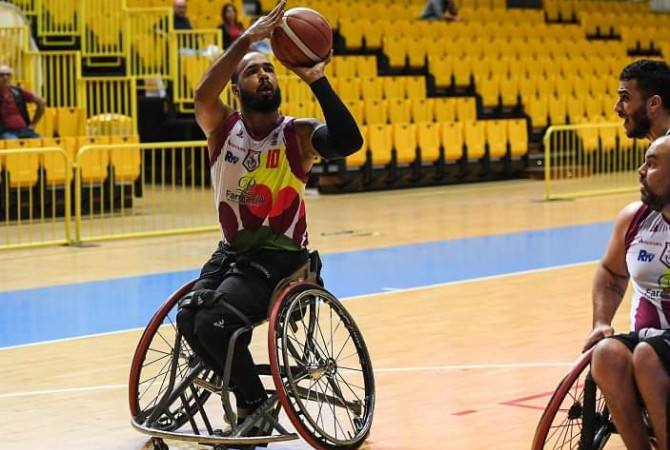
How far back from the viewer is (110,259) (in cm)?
1170

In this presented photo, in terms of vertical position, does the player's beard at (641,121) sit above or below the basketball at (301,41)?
below

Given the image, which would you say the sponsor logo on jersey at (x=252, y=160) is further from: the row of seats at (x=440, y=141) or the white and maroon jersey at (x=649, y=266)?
the row of seats at (x=440, y=141)

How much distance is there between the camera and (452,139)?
1838 cm

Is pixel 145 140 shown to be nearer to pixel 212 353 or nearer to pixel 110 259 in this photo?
pixel 110 259

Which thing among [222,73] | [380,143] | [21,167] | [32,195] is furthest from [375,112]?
[222,73]

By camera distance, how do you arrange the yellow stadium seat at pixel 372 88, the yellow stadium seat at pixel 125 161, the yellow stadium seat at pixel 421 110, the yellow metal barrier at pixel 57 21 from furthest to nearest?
the yellow stadium seat at pixel 421 110 → the yellow stadium seat at pixel 372 88 → the yellow metal barrier at pixel 57 21 → the yellow stadium seat at pixel 125 161

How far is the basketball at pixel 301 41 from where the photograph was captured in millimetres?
5285

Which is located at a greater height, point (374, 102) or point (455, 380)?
point (374, 102)

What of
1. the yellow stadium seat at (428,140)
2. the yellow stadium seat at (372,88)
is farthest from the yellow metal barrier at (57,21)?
the yellow stadium seat at (428,140)

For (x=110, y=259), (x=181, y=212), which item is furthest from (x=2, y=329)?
(x=181, y=212)

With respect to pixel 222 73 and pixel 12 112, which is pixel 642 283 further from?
pixel 12 112

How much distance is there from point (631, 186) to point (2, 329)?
1134cm

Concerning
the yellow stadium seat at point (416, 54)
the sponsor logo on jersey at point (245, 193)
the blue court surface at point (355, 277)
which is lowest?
the blue court surface at point (355, 277)

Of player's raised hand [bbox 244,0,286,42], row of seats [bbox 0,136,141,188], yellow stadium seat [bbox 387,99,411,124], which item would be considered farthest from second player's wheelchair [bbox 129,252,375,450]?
yellow stadium seat [bbox 387,99,411,124]
